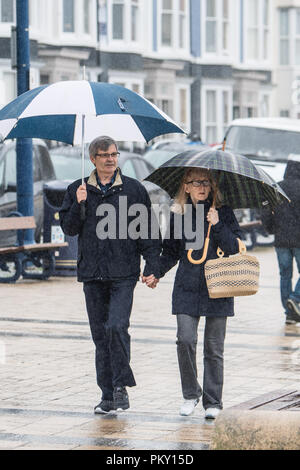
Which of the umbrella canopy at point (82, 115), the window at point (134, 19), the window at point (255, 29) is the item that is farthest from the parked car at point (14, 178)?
the window at point (255, 29)

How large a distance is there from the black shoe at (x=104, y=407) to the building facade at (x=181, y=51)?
23.0 m

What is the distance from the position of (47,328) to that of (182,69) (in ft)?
107

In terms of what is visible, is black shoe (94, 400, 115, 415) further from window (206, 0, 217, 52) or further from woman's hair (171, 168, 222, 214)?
Answer: window (206, 0, 217, 52)

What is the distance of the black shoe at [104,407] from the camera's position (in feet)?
27.0

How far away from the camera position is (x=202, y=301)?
8109 mm

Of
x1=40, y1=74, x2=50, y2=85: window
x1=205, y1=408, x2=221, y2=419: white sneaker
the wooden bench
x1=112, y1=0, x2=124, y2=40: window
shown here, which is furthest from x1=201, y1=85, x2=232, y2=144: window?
x1=205, y1=408, x2=221, y2=419: white sneaker

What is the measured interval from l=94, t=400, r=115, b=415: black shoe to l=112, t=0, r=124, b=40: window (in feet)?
103

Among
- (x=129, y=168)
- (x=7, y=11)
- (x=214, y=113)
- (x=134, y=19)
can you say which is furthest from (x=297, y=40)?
(x=129, y=168)

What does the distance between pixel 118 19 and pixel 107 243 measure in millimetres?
31545

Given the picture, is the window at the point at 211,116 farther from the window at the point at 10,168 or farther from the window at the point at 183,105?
the window at the point at 10,168

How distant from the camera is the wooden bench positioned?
16.5 m

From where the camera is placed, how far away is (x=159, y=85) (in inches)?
1684

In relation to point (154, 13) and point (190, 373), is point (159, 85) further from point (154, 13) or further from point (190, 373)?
point (190, 373)
